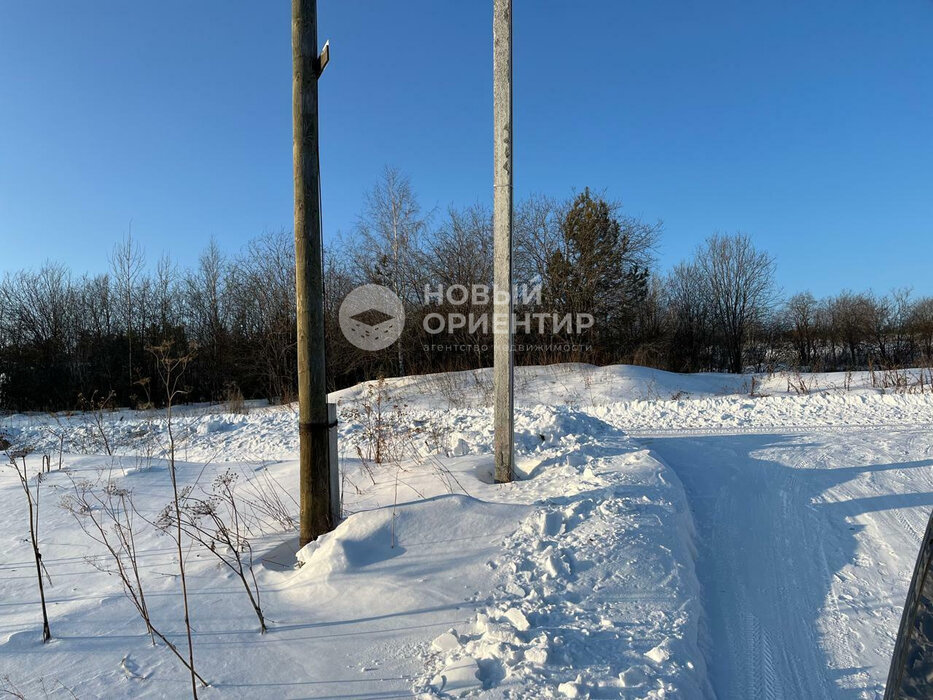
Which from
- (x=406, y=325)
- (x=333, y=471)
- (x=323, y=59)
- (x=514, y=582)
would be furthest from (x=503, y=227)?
(x=406, y=325)

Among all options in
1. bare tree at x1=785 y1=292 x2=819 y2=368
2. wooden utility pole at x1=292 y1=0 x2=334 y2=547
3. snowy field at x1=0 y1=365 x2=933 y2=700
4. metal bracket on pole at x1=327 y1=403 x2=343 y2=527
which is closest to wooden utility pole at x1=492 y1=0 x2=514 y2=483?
snowy field at x1=0 y1=365 x2=933 y2=700

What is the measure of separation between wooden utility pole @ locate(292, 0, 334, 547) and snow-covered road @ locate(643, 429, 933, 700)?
2.51 m

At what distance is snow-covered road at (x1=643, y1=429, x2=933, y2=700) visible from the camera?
255 cm

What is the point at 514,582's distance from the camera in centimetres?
280

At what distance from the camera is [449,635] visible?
7.66 feet

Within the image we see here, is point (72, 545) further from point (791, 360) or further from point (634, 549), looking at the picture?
point (791, 360)

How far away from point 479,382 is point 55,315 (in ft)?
68.8

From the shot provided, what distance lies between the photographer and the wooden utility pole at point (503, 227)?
4.77 m

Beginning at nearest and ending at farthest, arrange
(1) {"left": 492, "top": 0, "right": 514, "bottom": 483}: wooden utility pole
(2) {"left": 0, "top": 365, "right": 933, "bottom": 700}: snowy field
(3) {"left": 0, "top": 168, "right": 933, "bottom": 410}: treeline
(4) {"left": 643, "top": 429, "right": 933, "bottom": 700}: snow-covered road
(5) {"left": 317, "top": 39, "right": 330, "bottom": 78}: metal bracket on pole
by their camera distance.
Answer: (2) {"left": 0, "top": 365, "right": 933, "bottom": 700}: snowy field → (4) {"left": 643, "top": 429, "right": 933, "bottom": 700}: snow-covered road → (5) {"left": 317, "top": 39, "right": 330, "bottom": 78}: metal bracket on pole → (1) {"left": 492, "top": 0, "right": 514, "bottom": 483}: wooden utility pole → (3) {"left": 0, "top": 168, "right": 933, "bottom": 410}: treeline

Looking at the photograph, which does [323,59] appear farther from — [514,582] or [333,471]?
[514,582]

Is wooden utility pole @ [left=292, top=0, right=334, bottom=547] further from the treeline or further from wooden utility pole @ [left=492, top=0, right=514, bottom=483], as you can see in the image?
the treeline

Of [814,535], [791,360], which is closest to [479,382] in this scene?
[814,535]

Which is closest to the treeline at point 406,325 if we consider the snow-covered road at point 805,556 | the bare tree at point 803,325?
the bare tree at point 803,325

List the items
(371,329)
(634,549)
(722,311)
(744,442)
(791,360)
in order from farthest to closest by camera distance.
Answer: (722,311), (791,360), (371,329), (744,442), (634,549)
